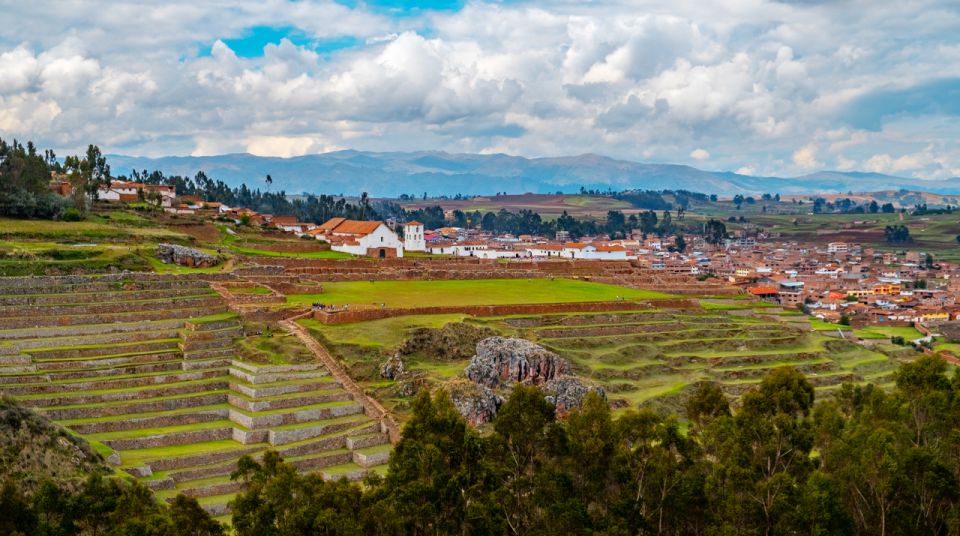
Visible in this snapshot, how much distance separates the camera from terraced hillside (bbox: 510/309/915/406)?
47.0 m

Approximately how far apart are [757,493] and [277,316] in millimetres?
25919

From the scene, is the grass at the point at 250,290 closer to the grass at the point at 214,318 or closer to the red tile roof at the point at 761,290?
the grass at the point at 214,318

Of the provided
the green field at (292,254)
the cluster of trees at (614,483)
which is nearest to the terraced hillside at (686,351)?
the cluster of trees at (614,483)

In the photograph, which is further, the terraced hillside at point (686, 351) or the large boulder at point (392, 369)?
the terraced hillside at point (686, 351)

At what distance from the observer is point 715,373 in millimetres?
49094

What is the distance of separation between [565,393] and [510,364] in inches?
124

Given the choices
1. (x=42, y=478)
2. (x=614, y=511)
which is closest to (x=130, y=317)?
(x=42, y=478)

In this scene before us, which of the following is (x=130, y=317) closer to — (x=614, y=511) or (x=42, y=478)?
(x=42, y=478)

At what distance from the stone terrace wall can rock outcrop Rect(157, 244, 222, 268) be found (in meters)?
11.9

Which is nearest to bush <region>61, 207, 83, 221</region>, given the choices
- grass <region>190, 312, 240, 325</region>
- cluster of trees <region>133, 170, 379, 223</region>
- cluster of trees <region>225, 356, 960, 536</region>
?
grass <region>190, 312, 240, 325</region>

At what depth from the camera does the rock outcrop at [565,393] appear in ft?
129

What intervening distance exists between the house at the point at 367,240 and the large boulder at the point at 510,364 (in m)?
32.0

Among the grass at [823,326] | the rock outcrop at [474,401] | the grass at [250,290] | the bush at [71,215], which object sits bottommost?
the grass at [823,326]

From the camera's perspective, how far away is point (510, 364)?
41.7m
